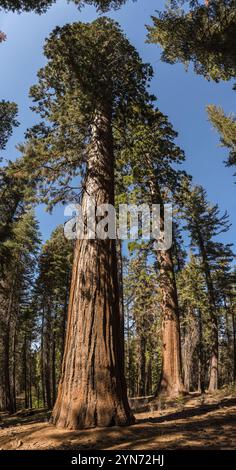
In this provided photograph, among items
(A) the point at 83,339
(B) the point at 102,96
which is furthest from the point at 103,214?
(B) the point at 102,96

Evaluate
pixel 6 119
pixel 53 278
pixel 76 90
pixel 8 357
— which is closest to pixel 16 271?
pixel 53 278

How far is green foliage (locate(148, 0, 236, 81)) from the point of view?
9781 mm

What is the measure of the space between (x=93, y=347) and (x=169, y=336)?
6134mm

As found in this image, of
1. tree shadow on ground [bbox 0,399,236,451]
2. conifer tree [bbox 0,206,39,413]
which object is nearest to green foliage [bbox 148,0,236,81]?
tree shadow on ground [bbox 0,399,236,451]

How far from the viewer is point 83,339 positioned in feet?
21.1

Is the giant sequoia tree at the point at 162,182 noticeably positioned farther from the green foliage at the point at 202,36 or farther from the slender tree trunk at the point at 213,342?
the slender tree trunk at the point at 213,342

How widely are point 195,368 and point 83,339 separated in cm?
3752

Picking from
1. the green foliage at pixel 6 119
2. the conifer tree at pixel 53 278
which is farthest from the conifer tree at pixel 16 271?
the green foliage at pixel 6 119

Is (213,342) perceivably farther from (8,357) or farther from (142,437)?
(142,437)

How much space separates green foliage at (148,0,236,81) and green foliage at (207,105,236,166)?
6.66 meters

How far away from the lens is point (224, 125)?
18.9m

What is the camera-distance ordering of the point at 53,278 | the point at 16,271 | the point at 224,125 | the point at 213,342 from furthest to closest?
the point at 53,278
the point at 16,271
the point at 213,342
the point at 224,125

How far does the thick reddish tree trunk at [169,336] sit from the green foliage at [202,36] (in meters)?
6.03
